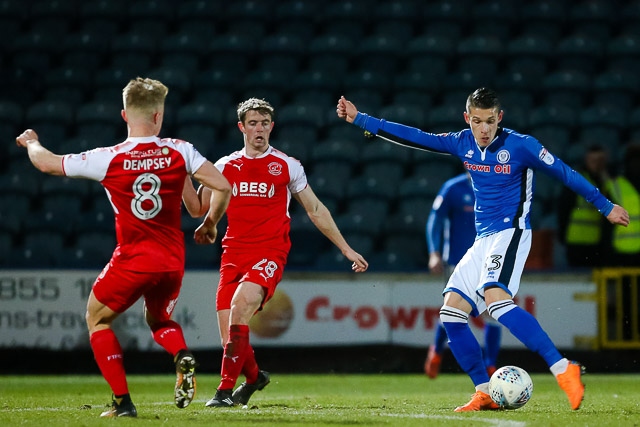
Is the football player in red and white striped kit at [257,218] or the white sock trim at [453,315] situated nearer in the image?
the white sock trim at [453,315]

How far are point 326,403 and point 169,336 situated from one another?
1.91m

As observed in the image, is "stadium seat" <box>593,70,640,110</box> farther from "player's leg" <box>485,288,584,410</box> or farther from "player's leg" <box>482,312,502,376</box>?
"player's leg" <box>485,288,584,410</box>

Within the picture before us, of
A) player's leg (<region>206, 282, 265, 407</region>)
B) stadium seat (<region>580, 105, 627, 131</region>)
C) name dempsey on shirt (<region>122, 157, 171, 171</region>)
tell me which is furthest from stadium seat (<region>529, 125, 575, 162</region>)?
name dempsey on shirt (<region>122, 157, 171, 171</region>)

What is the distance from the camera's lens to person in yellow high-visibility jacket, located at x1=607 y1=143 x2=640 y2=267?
469 inches

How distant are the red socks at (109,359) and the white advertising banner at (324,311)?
5263 mm

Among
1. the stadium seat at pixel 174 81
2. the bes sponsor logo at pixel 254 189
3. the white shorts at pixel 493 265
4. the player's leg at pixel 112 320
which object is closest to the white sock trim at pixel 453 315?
the white shorts at pixel 493 265

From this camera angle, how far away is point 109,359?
6.02 m

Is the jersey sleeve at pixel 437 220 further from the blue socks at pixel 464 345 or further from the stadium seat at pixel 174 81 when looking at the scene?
the stadium seat at pixel 174 81

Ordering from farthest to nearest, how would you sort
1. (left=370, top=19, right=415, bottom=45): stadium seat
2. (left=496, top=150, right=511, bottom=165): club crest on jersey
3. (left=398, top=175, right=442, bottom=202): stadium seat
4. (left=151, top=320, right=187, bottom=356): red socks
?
1. (left=370, top=19, right=415, bottom=45): stadium seat
2. (left=398, top=175, right=442, bottom=202): stadium seat
3. (left=496, top=150, right=511, bottom=165): club crest on jersey
4. (left=151, top=320, right=187, bottom=356): red socks

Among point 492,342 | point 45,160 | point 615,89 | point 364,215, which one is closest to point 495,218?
point 45,160

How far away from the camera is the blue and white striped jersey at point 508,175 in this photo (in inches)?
267

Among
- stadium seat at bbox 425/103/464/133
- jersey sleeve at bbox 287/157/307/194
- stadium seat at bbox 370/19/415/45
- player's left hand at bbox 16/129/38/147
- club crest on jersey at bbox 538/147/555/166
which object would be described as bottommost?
jersey sleeve at bbox 287/157/307/194

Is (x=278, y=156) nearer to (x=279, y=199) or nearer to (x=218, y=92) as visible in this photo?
(x=279, y=199)

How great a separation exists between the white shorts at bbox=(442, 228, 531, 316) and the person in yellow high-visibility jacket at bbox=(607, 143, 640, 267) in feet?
17.5
